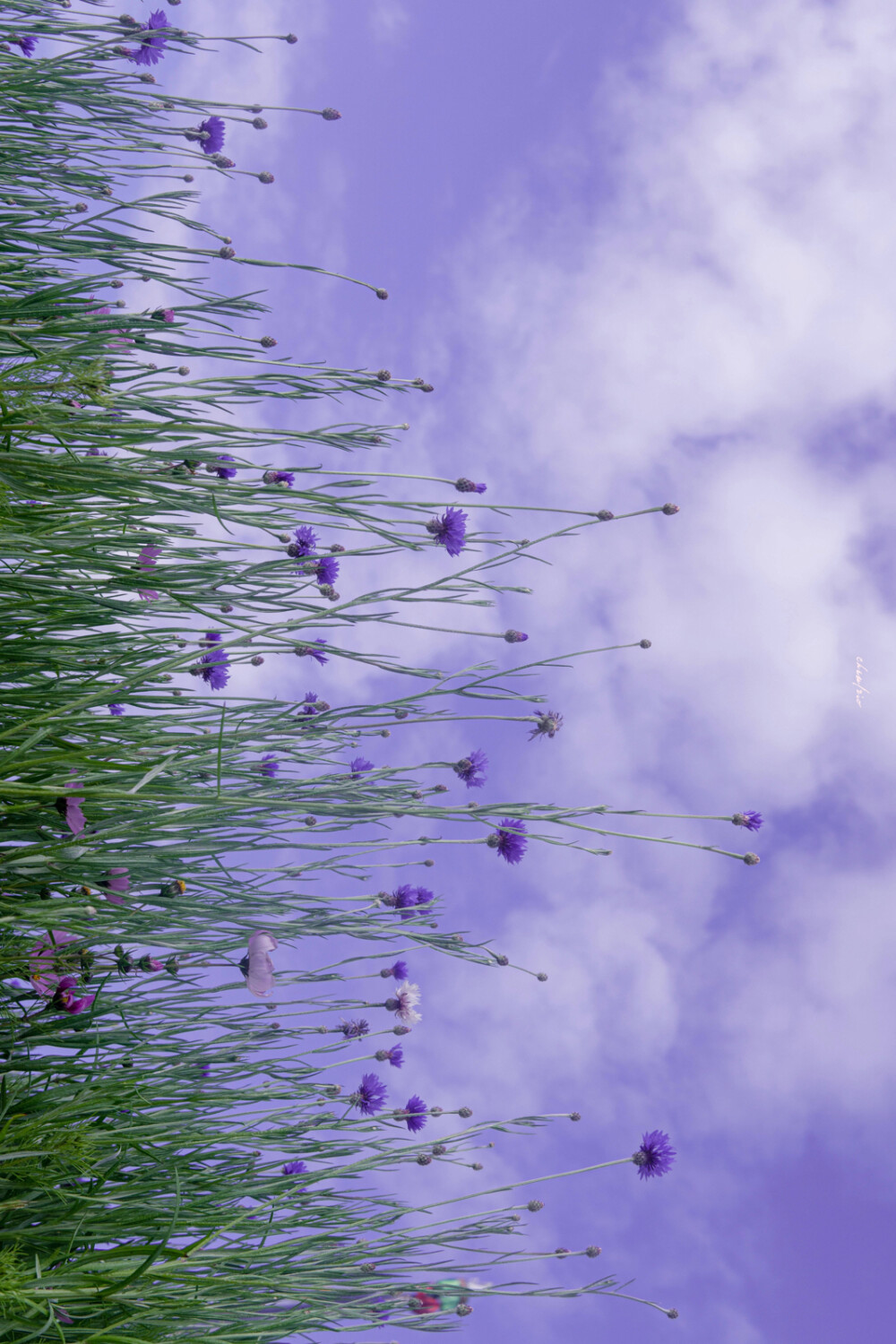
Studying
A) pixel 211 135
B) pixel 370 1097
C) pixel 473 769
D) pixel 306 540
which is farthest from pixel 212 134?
pixel 370 1097

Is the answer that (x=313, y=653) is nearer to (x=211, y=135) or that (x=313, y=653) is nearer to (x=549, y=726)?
(x=549, y=726)

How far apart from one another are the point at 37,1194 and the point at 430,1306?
60cm

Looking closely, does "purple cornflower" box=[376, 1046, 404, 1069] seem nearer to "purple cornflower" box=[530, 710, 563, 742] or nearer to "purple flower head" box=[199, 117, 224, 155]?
"purple cornflower" box=[530, 710, 563, 742]

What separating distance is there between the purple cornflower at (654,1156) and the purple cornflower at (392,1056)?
422 mm

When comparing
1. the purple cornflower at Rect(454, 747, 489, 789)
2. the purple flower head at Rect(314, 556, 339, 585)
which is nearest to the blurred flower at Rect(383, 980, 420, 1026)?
the purple cornflower at Rect(454, 747, 489, 789)

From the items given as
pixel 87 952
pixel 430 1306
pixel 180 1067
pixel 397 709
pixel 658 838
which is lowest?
pixel 430 1306

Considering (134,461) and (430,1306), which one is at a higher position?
(134,461)

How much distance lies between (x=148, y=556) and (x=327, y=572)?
29 cm

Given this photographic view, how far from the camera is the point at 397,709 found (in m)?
1.35

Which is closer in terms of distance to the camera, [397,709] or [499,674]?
[499,674]

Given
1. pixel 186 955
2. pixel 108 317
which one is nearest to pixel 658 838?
pixel 186 955

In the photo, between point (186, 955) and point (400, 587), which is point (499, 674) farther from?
point (186, 955)

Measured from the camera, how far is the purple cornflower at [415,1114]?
1522 mm

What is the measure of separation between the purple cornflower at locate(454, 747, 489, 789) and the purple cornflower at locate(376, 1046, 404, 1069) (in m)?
0.48
